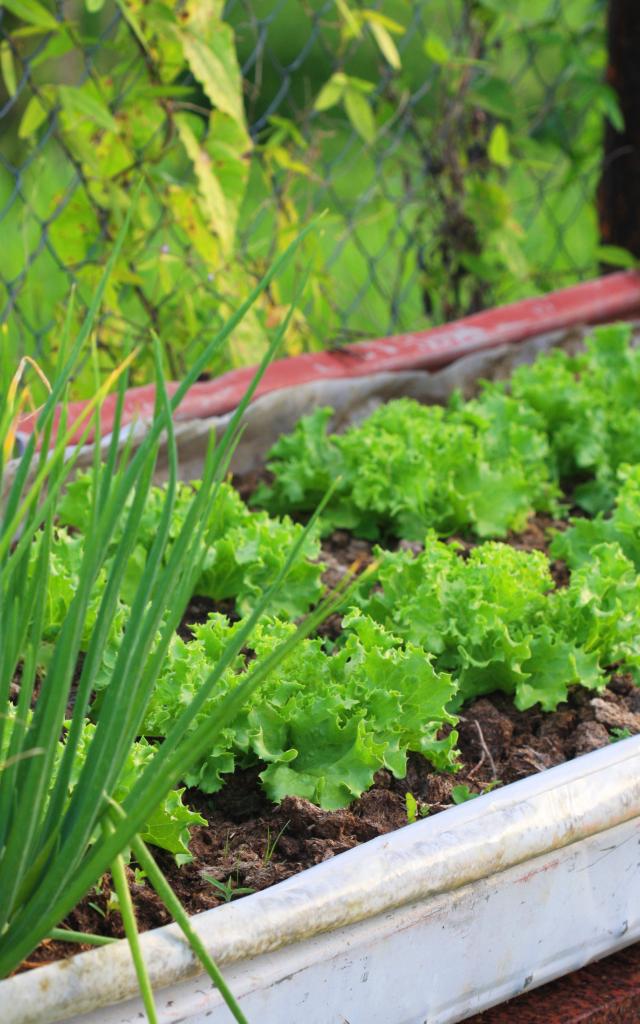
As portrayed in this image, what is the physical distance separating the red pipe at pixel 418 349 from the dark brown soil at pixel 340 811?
0.78 meters

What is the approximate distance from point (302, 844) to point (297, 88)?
738 centimetres

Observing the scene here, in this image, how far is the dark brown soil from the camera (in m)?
1.47

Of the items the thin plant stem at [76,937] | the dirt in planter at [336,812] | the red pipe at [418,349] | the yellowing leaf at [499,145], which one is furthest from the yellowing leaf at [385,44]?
the thin plant stem at [76,937]

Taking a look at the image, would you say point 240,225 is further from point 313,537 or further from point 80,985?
point 80,985

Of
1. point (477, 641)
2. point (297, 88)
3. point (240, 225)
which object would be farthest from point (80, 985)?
point (297, 88)

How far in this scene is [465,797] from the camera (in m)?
1.70

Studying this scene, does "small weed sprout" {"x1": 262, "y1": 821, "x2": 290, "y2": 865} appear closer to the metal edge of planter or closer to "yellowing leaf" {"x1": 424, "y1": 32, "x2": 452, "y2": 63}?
→ the metal edge of planter

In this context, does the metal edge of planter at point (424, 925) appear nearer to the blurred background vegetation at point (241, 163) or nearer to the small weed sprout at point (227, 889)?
the small weed sprout at point (227, 889)

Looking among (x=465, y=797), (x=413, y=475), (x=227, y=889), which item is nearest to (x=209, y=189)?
(x=413, y=475)

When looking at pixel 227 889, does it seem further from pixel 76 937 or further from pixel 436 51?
pixel 436 51

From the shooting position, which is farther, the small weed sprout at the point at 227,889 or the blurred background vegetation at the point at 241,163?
the blurred background vegetation at the point at 241,163

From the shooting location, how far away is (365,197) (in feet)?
11.1

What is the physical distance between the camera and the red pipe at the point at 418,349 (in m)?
2.71

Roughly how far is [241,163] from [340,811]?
157cm
